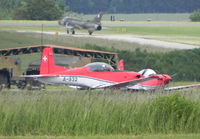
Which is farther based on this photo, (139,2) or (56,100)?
(139,2)

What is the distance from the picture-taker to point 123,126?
521 inches

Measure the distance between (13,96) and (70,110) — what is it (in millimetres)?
1980

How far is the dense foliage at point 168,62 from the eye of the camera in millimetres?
35406

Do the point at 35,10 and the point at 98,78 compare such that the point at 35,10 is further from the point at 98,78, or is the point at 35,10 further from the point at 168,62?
the point at 98,78

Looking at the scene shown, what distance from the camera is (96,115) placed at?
1349 centimetres

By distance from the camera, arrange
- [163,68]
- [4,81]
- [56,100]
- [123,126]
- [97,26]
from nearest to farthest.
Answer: [123,126], [56,100], [4,81], [163,68], [97,26]

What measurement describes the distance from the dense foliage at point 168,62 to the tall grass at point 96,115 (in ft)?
69.7

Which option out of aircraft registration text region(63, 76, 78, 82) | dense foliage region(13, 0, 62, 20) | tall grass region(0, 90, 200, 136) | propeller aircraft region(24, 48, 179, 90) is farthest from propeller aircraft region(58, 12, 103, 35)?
tall grass region(0, 90, 200, 136)

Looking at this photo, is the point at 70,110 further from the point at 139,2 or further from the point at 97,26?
the point at 139,2

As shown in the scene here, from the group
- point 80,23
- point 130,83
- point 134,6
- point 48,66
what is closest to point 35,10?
point 80,23

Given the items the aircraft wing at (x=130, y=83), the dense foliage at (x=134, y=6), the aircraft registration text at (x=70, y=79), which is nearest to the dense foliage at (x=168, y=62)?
the aircraft wing at (x=130, y=83)

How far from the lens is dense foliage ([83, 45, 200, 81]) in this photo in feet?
116

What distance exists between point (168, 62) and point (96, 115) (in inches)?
942

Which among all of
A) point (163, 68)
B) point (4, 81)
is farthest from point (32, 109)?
point (163, 68)
